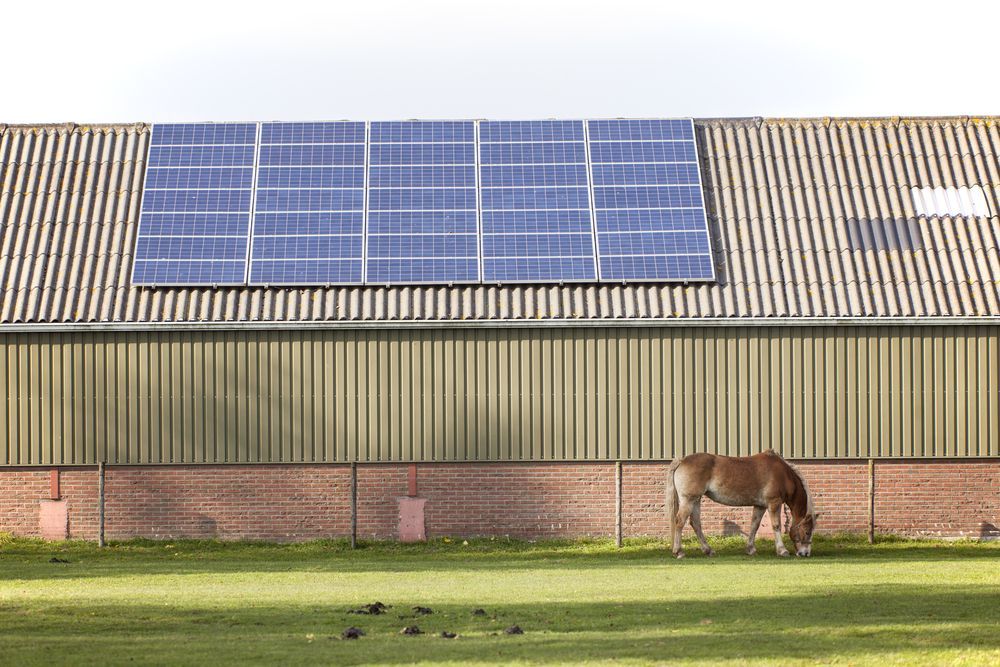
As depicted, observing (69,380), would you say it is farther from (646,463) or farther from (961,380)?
(961,380)

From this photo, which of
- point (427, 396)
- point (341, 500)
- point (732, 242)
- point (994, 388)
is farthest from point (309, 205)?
point (994, 388)

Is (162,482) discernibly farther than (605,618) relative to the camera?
Yes

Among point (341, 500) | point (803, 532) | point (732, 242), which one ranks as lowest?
point (803, 532)

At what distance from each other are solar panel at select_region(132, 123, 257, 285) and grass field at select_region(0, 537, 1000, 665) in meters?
5.71

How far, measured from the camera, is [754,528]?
27500mm

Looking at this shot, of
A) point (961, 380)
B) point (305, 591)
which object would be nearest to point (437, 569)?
point (305, 591)

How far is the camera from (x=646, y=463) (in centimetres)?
2978

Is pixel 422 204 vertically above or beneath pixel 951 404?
above

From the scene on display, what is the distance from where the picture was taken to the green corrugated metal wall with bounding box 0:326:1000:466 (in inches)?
1170

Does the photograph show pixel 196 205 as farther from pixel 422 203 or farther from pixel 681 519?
pixel 681 519

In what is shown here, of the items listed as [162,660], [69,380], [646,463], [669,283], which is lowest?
[162,660]

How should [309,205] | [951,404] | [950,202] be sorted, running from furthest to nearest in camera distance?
[950,202] → [309,205] → [951,404]

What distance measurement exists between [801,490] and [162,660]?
15.4m

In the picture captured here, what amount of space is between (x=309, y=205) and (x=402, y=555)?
8.33 metres
